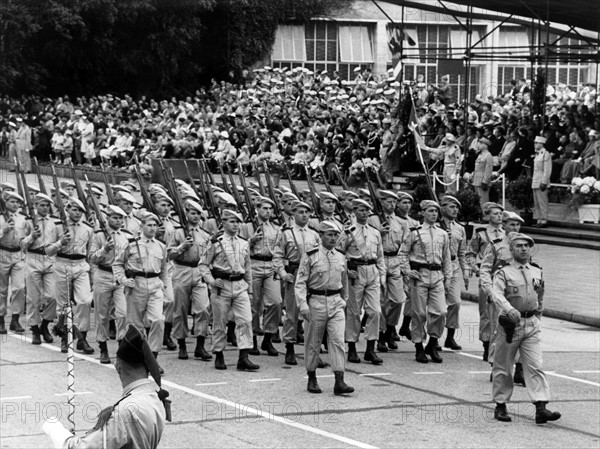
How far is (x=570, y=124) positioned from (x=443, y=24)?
15.5 m

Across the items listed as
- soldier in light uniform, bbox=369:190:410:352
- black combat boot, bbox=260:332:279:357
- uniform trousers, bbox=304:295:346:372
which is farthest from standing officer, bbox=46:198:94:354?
soldier in light uniform, bbox=369:190:410:352

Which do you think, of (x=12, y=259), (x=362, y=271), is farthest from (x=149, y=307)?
(x=12, y=259)

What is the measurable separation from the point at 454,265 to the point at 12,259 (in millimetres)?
6025

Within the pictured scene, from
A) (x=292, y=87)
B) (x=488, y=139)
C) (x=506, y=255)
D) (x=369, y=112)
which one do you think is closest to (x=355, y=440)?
(x=506, y=255)

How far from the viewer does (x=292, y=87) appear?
141ft

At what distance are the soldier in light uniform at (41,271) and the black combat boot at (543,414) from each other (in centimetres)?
701

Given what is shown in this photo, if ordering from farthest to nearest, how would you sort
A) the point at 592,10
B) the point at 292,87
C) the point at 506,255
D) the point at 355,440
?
the point at 292,87 < the point at 592,10 < the point at 506,255 < the point at 355,440

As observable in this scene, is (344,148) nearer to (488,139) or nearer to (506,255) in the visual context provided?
(488,139)

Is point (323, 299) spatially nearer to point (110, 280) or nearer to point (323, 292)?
point (323, 292)

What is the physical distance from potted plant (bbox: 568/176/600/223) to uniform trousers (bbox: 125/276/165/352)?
1406 cm

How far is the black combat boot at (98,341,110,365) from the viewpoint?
1569 cm

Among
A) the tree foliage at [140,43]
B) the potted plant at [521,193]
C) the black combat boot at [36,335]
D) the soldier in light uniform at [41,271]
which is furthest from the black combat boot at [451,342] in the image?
the tree foliage at [140,43]

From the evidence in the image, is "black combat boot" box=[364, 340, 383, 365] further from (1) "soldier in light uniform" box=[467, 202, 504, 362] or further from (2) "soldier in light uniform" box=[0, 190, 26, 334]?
(2) "soldier in light uniform" box=[0, 190, 26, 334]

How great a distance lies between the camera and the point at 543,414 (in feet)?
42.7
